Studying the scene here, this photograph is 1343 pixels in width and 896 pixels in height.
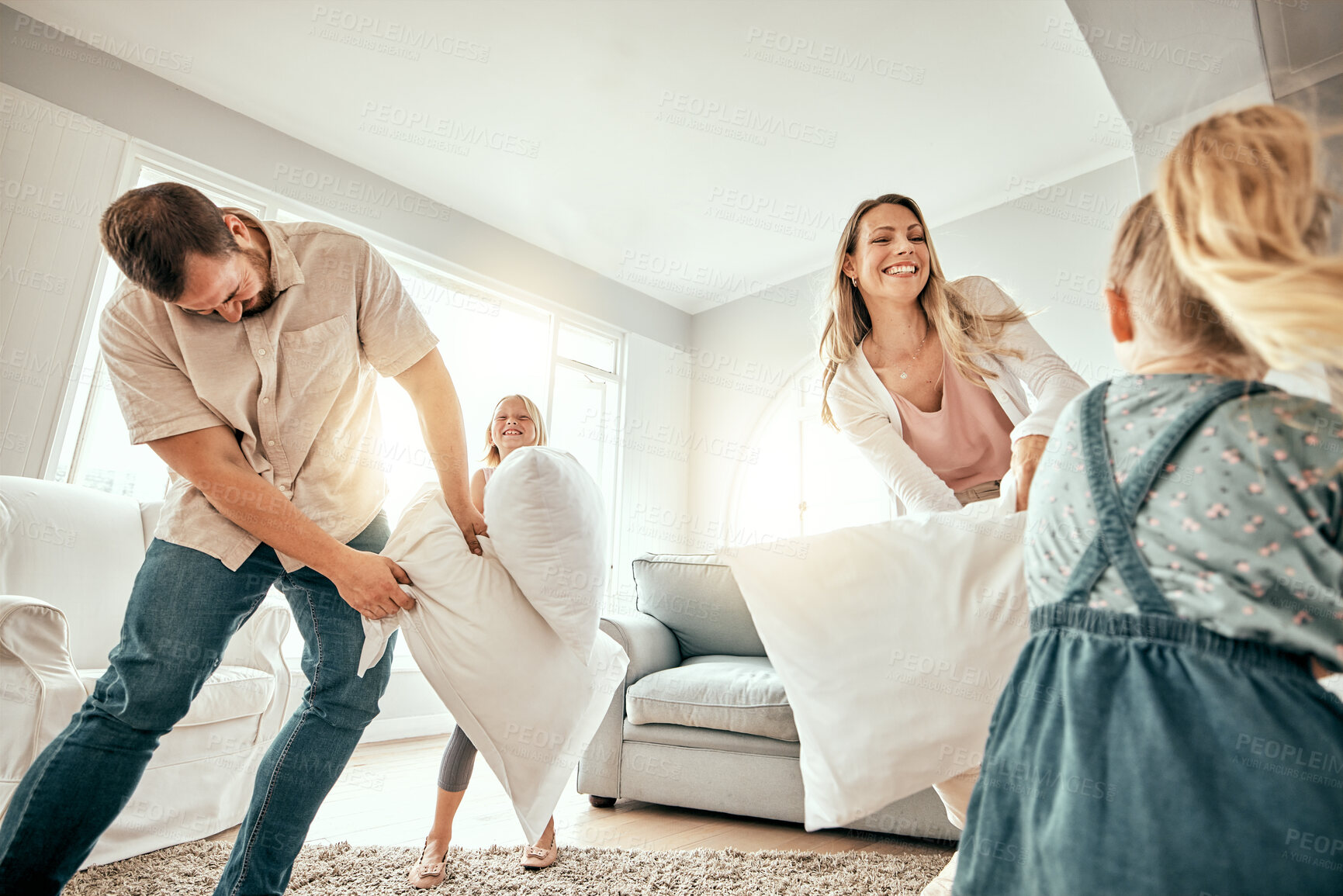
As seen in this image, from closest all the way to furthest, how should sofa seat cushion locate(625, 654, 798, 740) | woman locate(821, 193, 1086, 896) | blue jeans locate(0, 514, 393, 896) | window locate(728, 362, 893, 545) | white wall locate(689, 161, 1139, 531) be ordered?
blue jeans locate(0, 514, 393, 896) < woman locate(821, 193, 1086, 896) < sofa seat cushion locate(625, 654, 798, 740) < white wall locate(689, 161, 1139, 531) < window locate(728, 362, 893, 545)

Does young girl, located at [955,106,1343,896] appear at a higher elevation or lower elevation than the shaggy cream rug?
higher

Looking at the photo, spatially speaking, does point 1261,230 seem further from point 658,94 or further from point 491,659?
point 658,94

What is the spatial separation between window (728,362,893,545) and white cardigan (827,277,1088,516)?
317cm

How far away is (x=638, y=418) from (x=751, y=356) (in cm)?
95

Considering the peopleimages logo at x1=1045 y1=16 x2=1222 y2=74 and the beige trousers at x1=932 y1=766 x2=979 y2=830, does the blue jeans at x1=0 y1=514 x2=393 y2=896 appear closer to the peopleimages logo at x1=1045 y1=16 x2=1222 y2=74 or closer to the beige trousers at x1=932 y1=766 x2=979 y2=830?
the beige trousers at x1=932 y1=766 x2=979 y2=830

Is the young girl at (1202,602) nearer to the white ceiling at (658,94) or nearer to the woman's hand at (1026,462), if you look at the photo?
the woman's hand at (1026,462)

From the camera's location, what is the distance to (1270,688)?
1.84ft

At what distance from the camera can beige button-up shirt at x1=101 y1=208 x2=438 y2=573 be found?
3.77 feet

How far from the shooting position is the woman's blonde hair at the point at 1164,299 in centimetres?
68

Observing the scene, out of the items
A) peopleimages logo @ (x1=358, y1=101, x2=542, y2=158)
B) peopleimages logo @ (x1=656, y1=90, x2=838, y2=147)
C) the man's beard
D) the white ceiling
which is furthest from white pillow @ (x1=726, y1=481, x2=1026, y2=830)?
peopleimages logo @ (x1=358, y1=101, x2=542, y2=158)

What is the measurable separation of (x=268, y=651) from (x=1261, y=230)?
2462 millimetres

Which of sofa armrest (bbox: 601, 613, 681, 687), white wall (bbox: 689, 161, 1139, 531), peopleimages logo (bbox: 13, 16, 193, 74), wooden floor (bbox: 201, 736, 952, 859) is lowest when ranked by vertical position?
wooden floor (bbox: 201, 736, 952, 859)

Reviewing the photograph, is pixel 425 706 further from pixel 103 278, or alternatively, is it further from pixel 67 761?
pixel 67 761

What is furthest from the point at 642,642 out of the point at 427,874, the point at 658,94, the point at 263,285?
the point at 658,94
